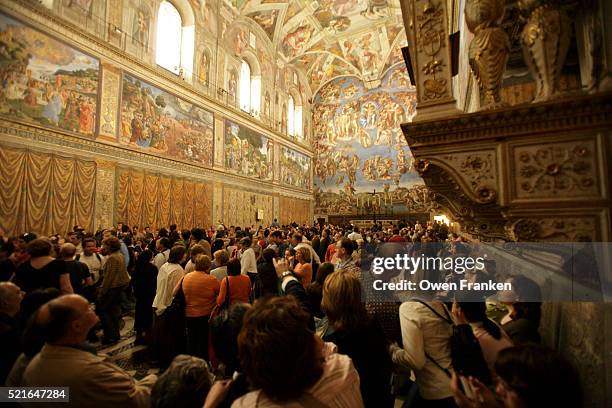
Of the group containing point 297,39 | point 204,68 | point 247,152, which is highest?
point 297,39

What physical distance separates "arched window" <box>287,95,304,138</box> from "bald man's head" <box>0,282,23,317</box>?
2139cm

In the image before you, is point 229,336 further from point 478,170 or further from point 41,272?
point 41,272

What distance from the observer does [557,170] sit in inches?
47.1

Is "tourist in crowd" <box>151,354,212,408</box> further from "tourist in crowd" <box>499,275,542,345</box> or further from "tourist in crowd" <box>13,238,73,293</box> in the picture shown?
"tourist in crowd" <box>13,238,73,293</box>

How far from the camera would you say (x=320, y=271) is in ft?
9.82

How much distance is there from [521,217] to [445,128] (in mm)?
512

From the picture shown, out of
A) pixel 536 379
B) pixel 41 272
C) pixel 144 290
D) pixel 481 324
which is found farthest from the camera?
pixel 144 290

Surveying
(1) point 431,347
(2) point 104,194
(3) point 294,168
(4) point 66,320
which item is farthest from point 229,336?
(3) point 294,168

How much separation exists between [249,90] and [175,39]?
583 cm

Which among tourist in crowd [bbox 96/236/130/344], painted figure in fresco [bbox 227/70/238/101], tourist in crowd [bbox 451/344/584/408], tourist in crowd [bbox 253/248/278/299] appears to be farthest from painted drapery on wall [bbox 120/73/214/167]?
tourist in crowd [bbox 451/344/584/408]

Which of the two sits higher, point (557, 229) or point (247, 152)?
point (247, 152)

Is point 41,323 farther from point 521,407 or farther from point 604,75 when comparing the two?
point 604,75

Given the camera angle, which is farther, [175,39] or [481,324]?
[175,39]

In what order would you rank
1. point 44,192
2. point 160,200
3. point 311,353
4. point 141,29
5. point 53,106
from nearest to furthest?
point 311,353
point 44,192
point 53,106
point 141,29
point 160,200
